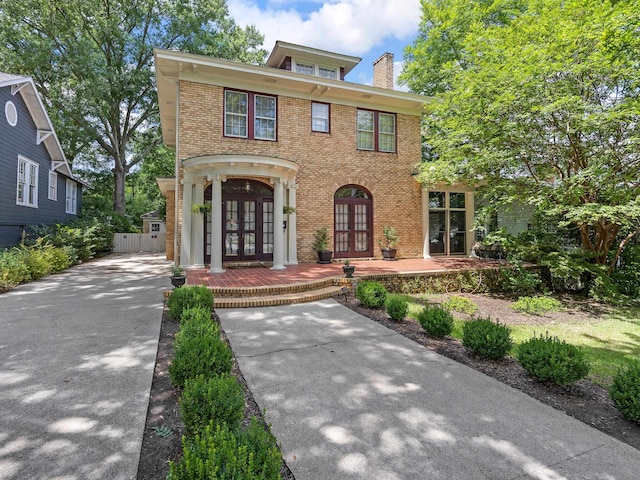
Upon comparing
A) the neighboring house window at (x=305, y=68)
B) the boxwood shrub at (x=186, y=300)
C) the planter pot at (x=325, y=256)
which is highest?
the neighboring house window at (x=305, y=68)

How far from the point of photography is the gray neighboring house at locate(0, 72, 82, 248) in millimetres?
11023

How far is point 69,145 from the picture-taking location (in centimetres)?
2312

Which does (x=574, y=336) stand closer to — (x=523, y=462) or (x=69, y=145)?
(x=523, y=462)

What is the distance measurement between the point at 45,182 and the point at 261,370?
16089 millimetres

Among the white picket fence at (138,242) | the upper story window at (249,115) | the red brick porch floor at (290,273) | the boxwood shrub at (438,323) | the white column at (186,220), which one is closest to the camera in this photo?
the boxwood shrub at (438,323)

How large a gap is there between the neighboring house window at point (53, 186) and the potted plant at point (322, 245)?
1285 centimetres

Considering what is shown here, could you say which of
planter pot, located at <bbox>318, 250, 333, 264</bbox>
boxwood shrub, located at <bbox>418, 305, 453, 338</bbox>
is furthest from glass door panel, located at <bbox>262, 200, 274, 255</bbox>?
boxwood shrub, located at <bbox>418, 305, 453, 338</bbox>

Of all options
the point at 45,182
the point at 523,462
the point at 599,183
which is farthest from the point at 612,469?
the point at 45,182

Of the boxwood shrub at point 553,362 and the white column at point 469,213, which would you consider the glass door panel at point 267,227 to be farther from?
the boxwood shrub at point 553,362

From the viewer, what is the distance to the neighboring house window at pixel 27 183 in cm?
1216

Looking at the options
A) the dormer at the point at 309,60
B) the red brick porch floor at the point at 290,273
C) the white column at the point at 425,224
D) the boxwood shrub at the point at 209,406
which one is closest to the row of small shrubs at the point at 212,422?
the boxwood shrub at the point at 209,406

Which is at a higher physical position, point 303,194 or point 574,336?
point 303,194

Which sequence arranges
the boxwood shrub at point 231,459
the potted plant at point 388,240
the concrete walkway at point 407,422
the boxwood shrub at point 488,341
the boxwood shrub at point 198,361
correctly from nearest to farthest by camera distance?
1. the boxwood shrub at point 231,459
2. the concrete walkway at point 407,422
3. the boxwood shrub at point 198,361
4. the boxwood shrub at point 488,341
5. the potted plant at point 388,240

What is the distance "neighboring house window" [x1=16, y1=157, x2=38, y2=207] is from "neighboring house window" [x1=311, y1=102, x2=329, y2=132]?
1096 centimetres
